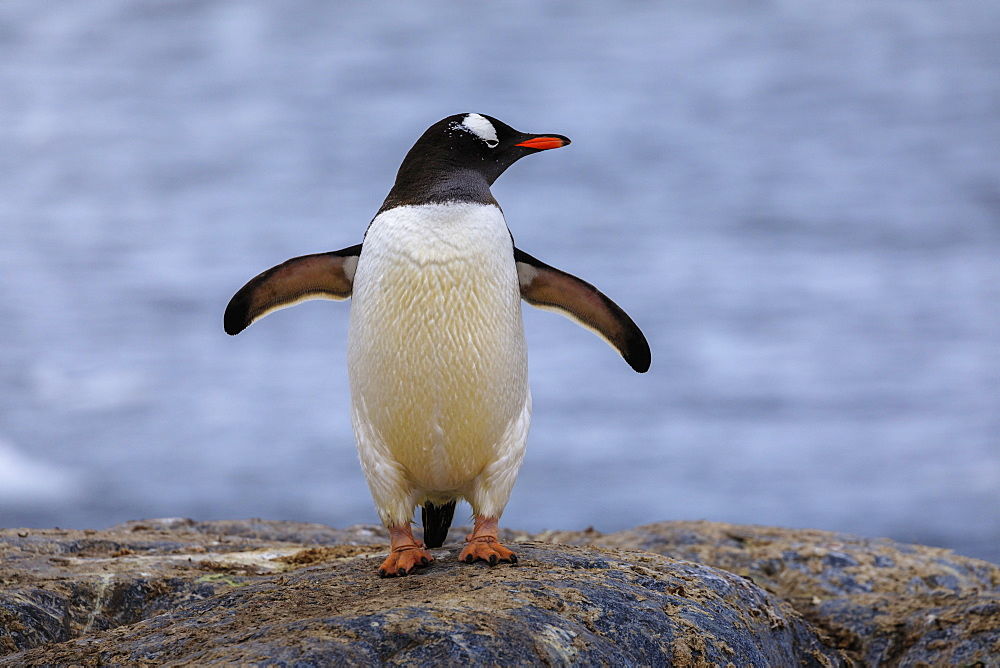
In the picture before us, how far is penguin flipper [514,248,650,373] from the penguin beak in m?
0.54

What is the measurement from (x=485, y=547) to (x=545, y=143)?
2001 mm

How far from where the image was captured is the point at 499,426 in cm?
407

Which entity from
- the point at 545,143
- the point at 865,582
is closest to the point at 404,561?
the point at 545,143

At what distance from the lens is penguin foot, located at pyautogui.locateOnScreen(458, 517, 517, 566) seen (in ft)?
12.6

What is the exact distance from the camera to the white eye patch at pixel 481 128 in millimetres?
4281

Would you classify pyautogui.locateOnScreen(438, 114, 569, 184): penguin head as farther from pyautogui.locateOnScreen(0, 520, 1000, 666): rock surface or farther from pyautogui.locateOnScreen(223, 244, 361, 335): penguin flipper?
pyautogui.locateOnScreen(0, 520, 1000, 666): rock surface

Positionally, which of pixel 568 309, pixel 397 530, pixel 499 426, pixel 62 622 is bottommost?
pixel 62 622

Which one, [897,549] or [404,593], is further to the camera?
[897,549]

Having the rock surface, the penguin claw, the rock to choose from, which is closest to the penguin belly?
the penguin claw

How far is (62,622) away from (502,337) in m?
2.42

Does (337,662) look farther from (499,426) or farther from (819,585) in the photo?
(819,585)

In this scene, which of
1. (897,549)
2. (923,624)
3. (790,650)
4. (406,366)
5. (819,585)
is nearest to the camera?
(406,366)

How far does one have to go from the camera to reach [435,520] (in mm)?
4641

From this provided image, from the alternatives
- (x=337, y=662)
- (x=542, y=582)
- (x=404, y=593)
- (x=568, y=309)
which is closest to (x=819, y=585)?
(x=568, y=309)
